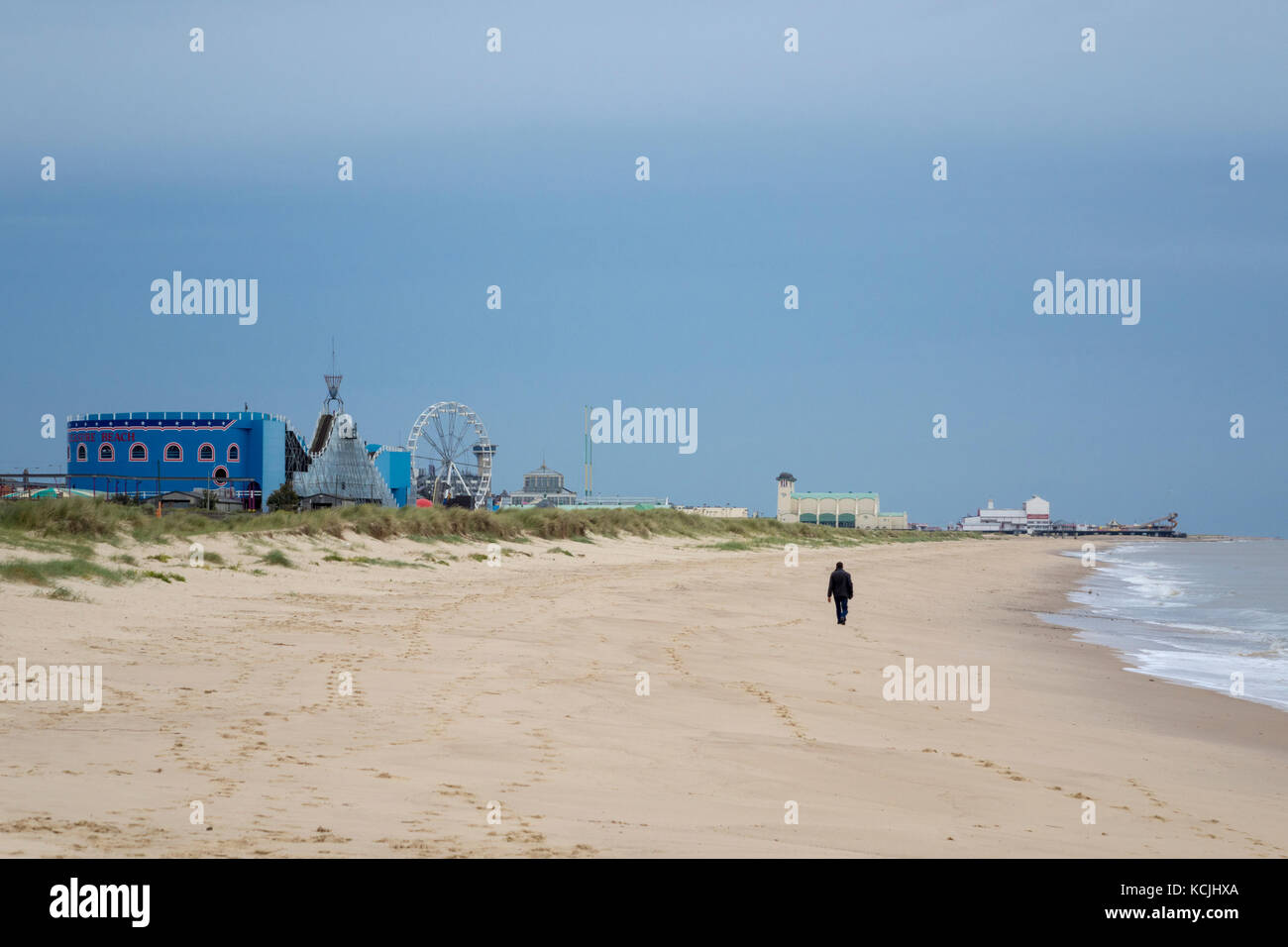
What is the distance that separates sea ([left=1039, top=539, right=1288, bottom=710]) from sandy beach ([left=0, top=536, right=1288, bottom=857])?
0.99 metres

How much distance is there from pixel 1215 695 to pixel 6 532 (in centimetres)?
1915

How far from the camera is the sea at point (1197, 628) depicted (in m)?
15.4

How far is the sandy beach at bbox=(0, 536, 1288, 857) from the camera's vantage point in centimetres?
578

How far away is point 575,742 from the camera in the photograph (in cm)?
824

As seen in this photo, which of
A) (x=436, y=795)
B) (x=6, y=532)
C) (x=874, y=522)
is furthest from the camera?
(x=874, y=522)

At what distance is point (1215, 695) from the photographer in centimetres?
1346

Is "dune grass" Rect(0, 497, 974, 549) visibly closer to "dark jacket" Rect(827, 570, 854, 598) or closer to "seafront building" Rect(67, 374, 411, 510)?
"dark jacket" Rect(827, 570, 854, 598)

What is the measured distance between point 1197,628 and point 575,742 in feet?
64.2

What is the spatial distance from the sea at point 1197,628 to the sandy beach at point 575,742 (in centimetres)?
99

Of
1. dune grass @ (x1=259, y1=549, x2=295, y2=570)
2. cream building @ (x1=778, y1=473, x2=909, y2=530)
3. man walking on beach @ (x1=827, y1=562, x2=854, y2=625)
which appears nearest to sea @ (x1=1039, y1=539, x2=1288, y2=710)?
man walking on beach @ (x1=827, y1=562, x2=854, y2=625)
